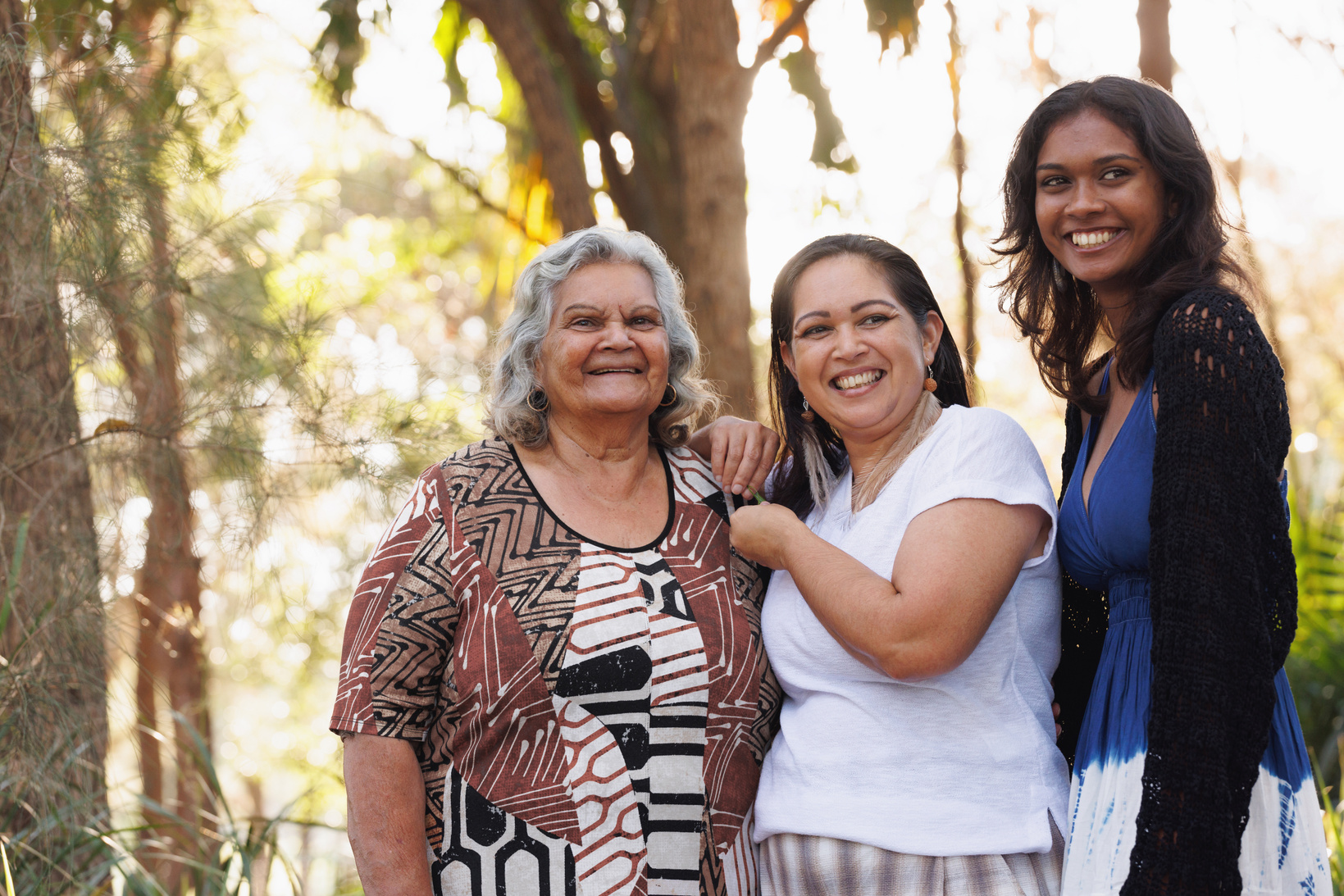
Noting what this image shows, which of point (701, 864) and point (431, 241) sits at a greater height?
point (431, 241)

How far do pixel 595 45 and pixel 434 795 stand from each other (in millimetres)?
6597

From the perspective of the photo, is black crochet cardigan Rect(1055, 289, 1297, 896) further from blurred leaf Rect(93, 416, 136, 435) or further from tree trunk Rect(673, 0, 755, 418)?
tree trunk Rect(673, 0, 755, 418)

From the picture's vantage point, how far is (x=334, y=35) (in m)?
7.18

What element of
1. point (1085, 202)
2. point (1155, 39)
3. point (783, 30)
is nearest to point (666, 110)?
point (783, 30)

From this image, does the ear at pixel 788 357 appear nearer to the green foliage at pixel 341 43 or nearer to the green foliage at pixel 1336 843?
the green foliage at pixel 1336 843

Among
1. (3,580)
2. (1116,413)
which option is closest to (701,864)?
(1116,413)

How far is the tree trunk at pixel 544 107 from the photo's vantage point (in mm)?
5977

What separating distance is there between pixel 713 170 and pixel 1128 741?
4.24 meters

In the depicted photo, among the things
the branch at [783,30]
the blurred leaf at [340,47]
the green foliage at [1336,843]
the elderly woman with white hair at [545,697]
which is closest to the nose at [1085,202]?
the elderly woman with white hair at [545,697]

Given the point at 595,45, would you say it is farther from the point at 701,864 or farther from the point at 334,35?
the point at 701,864

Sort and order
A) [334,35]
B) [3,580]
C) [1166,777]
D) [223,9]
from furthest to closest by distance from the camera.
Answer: [223,9] → [334,35] → [3,580] → [1166,777]

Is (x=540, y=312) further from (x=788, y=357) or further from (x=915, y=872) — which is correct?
(x=915, y=872)

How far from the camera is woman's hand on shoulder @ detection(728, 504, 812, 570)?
227cm

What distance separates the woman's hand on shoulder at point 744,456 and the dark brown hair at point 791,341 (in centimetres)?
5
